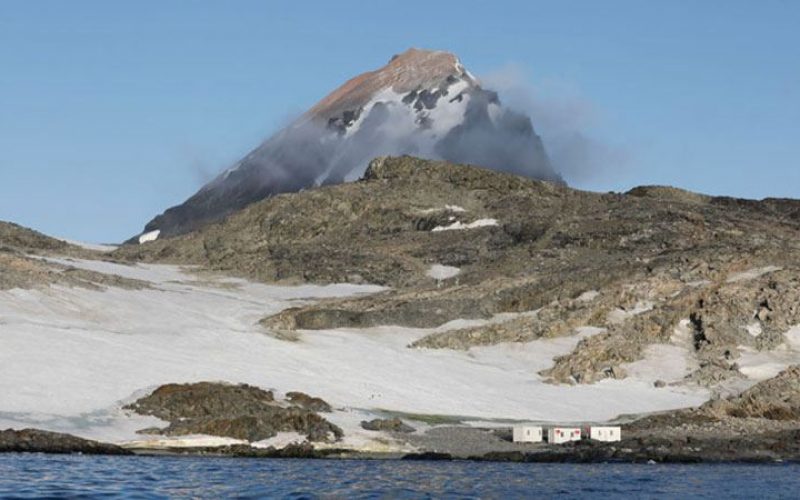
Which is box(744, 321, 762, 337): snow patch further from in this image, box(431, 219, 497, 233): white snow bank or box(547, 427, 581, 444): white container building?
box(431, 219, 497, 233): white snow bank

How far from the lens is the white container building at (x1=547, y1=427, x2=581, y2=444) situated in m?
69.3

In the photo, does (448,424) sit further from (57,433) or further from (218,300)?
(218,300)

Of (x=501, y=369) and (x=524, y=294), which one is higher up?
(x=524, y=294)

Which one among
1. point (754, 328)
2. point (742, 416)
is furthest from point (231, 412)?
point (754, 328)

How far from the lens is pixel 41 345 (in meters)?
77.9

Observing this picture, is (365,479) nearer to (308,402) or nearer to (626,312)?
(308,402)

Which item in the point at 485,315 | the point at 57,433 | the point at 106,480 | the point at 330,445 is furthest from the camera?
the point at 485,315

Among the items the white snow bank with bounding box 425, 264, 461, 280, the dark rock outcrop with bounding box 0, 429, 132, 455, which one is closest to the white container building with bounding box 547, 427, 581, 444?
the dark rock outcrop with bounding box 0, 429, 132, 455

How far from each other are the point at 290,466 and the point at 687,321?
182ft

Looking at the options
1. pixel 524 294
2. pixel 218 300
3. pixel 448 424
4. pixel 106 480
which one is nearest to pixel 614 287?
pixel 524 294

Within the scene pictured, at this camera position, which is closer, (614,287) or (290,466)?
(290,466)

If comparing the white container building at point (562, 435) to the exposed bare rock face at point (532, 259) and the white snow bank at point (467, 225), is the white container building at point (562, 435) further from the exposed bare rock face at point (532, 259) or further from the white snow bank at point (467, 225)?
the white snow bank at point (467, 225)

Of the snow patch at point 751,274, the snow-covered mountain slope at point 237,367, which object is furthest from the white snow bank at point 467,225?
the snow-covered mountain slope at point 237,367

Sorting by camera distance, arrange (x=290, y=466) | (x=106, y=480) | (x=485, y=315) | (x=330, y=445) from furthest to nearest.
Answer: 1. (x=485, y=315)
2. (x=330, y=445)
3. (x=290, y=466)
4. (x=106, y=480)
